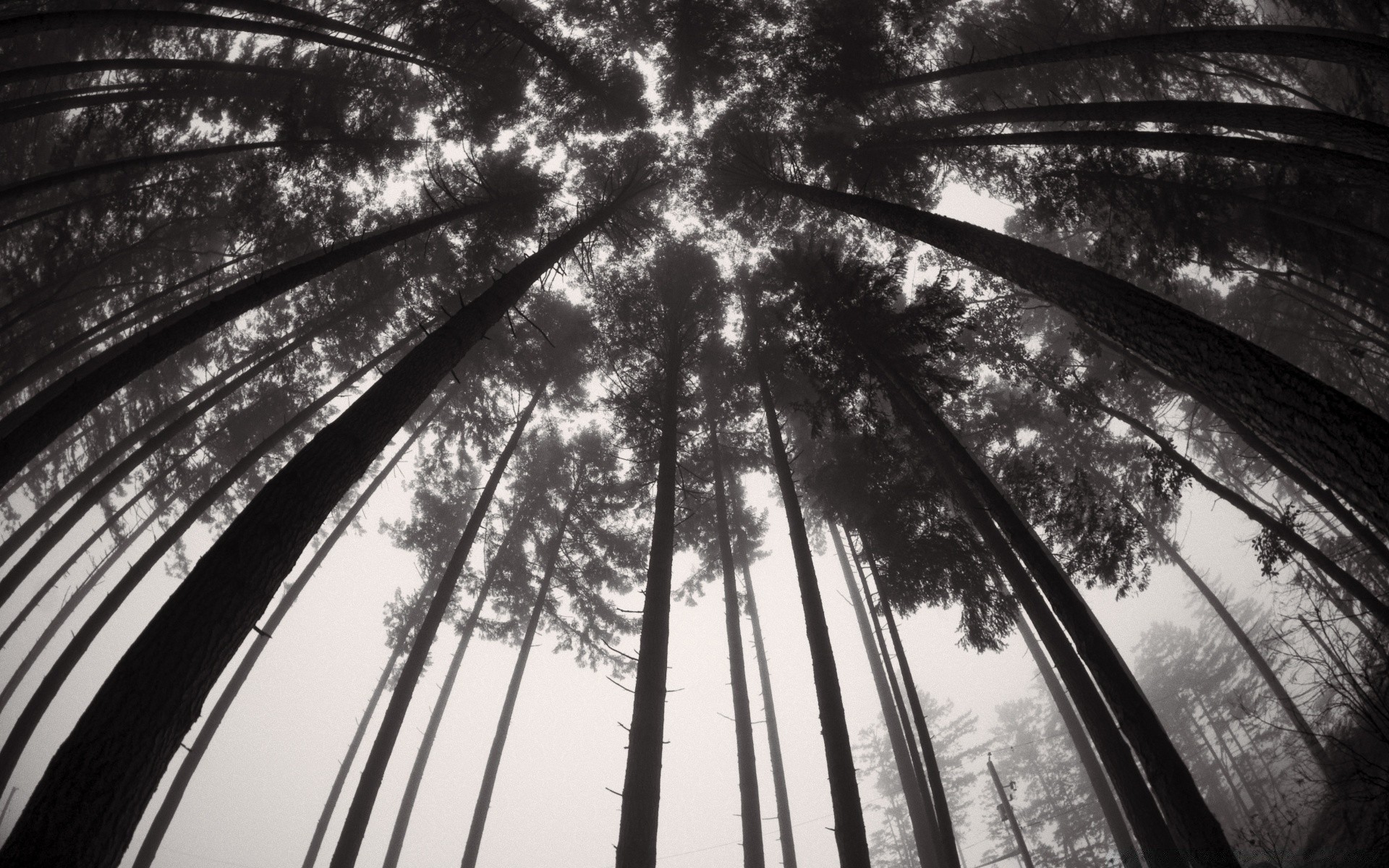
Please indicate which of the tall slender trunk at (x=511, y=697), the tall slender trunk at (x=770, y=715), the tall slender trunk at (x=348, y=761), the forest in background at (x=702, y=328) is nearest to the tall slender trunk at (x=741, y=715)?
the forest in background at (x=702, y=328)

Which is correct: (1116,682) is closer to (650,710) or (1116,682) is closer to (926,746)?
(926,746)

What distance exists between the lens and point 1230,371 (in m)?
3.44

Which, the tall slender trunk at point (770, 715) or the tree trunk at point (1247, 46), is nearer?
the tree trunk at point (1247, 46)

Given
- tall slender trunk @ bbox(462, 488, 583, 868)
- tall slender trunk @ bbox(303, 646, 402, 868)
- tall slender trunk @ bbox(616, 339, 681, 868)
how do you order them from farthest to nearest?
tall slender trunk @ bbox(303, 646, 402, 868) → tall slender trunk @ bbox(462, 488, 583, 868) → tall slender trunk @ bbox(616, 339, 681, 868)

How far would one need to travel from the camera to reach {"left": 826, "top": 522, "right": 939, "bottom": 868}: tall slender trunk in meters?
10.2

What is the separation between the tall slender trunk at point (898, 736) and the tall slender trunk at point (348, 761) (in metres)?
12.3

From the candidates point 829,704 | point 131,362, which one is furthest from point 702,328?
point 131,362

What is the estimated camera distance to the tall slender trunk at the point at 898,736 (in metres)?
10.2

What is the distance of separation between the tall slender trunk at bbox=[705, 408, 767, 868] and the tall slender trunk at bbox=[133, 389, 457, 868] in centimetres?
717

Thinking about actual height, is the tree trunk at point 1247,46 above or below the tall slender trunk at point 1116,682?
above

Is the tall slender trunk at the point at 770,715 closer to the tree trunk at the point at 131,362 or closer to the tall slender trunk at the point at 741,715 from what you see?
the tall slender trunk at the point at 741,715

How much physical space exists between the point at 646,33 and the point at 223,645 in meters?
11.4

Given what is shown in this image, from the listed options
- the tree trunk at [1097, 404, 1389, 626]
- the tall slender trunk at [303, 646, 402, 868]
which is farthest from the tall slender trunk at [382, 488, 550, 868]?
the tree trunk at [1097, 404, 1389, 626]

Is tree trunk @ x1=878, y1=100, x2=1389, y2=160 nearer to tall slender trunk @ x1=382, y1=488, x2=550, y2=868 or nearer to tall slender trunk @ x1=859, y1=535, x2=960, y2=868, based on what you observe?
tall slender trunk @ x1=859, y1=535, x2=960, y2=868
